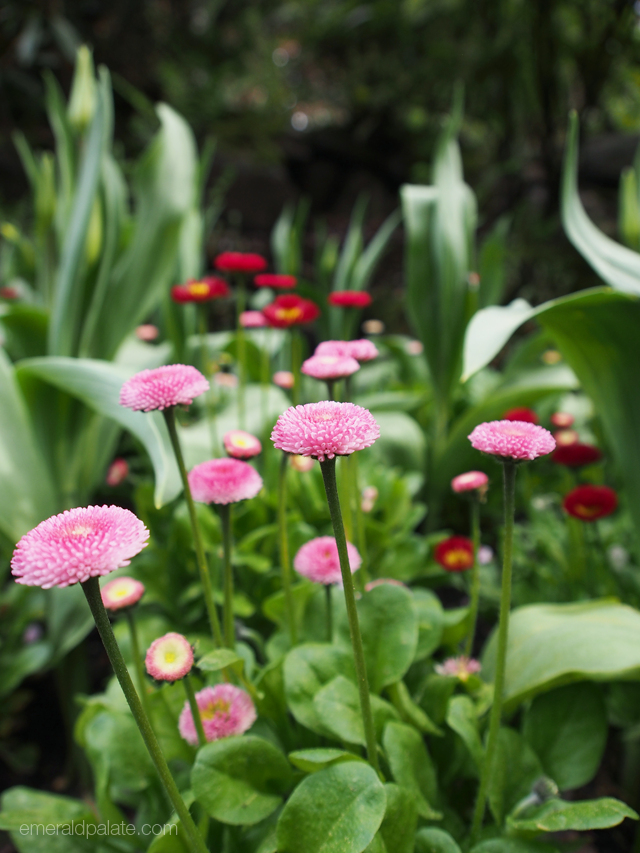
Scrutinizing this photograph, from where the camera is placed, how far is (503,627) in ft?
1.21

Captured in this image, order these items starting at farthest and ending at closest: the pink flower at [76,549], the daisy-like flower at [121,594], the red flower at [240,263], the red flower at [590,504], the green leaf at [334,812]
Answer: the red flower at [240,263], the red flower at [590,504], the daisy-like flower at [121,594], the green leaf at [334,812], the pink flower at [76,549]

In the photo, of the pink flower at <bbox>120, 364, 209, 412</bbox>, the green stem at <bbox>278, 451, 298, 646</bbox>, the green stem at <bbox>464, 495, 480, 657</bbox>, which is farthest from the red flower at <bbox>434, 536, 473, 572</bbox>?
the pink flower at <bbox>120, 364, 209, 412</bbox>

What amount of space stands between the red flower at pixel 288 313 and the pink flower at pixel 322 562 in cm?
29

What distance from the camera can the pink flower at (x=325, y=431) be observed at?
24 centimetres

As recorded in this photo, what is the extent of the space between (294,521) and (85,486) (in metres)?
0.41

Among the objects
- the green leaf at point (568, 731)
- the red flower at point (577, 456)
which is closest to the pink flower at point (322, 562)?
the green leaf at point (568, 731)

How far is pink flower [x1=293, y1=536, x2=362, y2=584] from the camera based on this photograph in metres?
0.45

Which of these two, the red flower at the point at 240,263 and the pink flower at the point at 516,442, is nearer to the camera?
the pink flower at the point at 516,442

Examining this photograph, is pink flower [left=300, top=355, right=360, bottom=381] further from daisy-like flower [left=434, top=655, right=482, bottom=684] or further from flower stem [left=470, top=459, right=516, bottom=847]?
daisy-like flower [left=434, top=655, right=482, bottom=684]

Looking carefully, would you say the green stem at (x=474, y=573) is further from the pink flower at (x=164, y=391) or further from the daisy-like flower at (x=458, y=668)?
the pink flower at (x=164, y=391)

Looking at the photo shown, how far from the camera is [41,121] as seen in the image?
139 inches

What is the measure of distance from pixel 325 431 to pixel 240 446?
241 millimetres

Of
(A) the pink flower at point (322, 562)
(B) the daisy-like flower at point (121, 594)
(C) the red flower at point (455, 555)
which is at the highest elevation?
(A) the pink flower at point (322, 562)

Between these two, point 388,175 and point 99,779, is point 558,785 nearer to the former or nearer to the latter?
point 99,779
